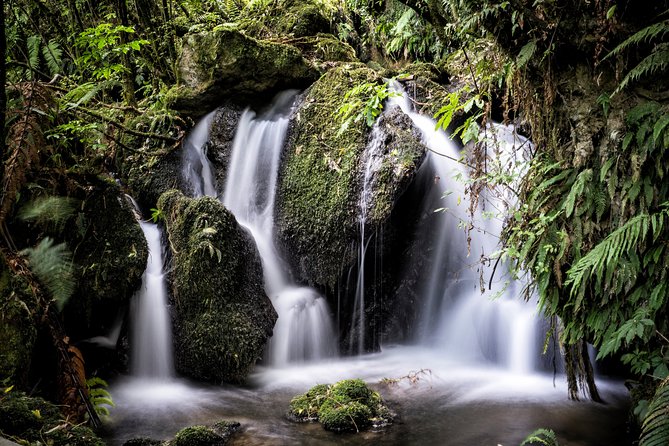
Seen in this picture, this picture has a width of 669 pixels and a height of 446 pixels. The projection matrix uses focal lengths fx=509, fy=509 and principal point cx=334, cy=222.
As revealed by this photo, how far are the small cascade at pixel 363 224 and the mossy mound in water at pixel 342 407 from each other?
1875mm

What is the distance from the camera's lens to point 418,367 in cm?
649

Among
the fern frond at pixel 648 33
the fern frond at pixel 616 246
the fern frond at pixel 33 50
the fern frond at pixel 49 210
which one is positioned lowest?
the fern frond at pixel 616 246

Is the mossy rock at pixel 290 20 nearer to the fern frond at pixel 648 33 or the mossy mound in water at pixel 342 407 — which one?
the mossy mound in water at pixel 342 407

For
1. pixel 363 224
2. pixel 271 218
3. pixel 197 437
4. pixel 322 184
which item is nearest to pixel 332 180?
pixel 322 184

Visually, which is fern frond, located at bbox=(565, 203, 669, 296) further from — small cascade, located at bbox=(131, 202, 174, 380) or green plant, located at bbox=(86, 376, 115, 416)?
small cascade, located at bbox=(131, 202, 174, 380)

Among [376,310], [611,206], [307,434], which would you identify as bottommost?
[307,434]

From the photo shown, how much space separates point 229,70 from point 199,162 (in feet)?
5.23

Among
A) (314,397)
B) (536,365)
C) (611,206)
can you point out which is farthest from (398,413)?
(611,206)

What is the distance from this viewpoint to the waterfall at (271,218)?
6785 millimetres

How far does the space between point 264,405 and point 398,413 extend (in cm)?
139

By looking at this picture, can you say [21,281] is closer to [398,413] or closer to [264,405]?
[264,405]

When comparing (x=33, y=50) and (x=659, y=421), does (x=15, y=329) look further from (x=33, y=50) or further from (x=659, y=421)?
(x=659, y=421)

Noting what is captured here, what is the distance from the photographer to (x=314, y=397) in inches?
203

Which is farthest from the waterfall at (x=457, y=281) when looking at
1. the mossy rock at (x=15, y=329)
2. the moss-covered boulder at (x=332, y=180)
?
the mossy rock at (x=15, y=329)
